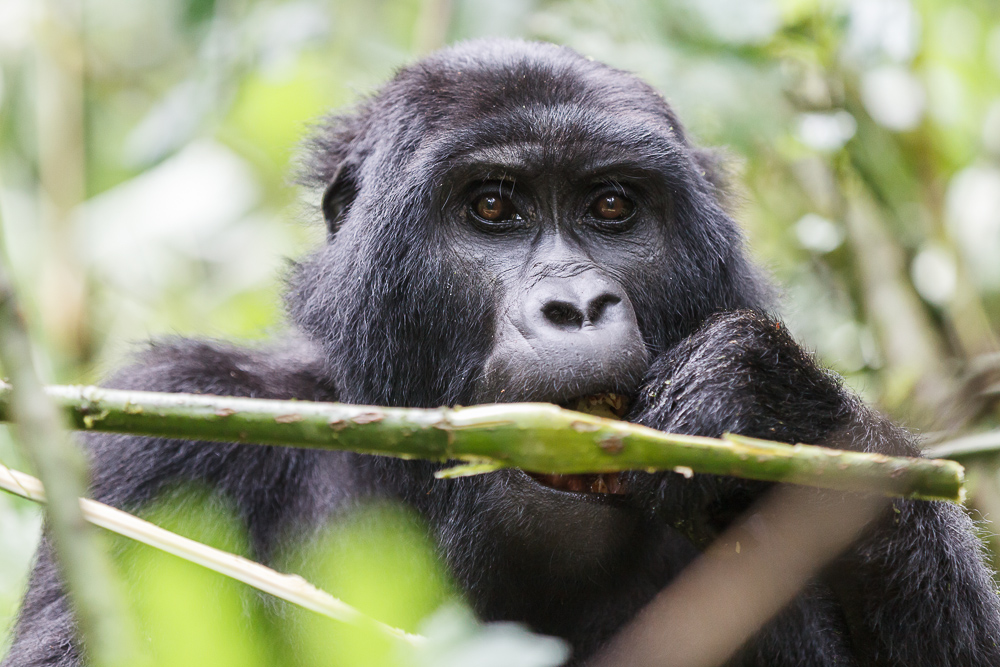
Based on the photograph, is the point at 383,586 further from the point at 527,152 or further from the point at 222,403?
the point at 527,152

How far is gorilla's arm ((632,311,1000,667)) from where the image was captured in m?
2.48

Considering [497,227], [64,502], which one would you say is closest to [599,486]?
[497,227]

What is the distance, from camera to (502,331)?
9.60 feet

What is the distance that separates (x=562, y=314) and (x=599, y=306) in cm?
10

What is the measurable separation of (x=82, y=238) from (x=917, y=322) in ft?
16.7

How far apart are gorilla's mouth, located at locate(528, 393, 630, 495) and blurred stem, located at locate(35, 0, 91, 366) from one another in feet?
13.7

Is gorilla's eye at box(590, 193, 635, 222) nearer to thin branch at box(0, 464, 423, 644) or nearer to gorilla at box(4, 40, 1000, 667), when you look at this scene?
gorilla at box(4, 40, 1000, 667)

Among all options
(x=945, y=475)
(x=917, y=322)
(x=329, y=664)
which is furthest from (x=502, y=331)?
(x=917, y=322)

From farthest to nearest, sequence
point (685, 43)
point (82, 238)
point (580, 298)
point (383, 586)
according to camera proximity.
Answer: point (82, 238)
point (685, 43)
point (580, 298)
point (383, 586)

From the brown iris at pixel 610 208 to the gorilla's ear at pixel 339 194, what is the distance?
0.90 metres

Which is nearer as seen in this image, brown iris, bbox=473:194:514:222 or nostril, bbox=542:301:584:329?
nostril, bbox=542:301:584:329

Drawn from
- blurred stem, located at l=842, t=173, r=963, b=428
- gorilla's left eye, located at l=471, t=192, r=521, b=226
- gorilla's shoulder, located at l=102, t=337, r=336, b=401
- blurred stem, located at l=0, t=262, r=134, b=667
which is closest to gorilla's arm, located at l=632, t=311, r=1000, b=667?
gorilla's left eye, located at l=471, t=192, r=521, b=226

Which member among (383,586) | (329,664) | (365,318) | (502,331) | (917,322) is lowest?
(917,322)

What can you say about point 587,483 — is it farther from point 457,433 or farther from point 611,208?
point 457,433
